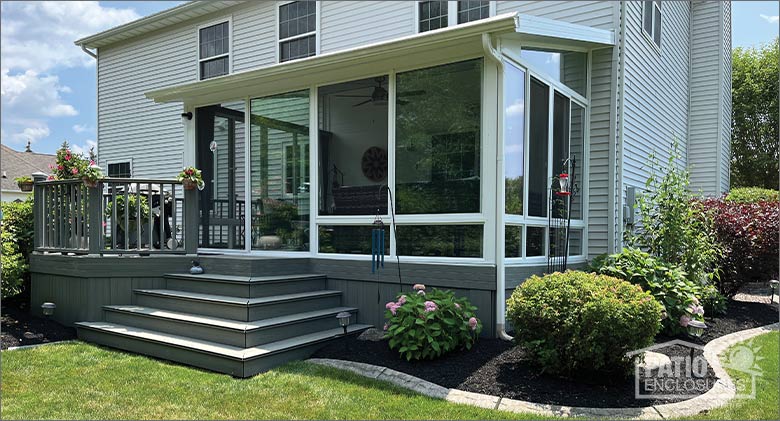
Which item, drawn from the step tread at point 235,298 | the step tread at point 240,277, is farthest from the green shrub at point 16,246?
the step tread at point 240,277

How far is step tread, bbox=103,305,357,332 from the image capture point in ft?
15.6

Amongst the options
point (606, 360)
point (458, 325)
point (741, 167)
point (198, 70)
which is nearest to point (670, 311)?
point (606, 360)

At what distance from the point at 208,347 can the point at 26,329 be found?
8.53 feet

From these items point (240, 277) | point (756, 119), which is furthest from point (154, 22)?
point (756, 119)

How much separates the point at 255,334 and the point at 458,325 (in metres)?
1.79

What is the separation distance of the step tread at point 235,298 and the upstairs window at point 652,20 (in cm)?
573

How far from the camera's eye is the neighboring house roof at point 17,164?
822 inches

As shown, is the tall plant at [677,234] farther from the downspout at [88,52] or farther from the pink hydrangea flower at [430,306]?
the downspout at [88,52]

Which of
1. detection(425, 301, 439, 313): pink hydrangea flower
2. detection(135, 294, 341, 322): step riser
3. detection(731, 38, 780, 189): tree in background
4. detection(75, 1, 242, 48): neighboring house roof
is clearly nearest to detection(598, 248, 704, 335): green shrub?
detection(425, 301, 439, 313): pink hydrangea flower

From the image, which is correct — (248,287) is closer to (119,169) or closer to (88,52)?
(119,169)

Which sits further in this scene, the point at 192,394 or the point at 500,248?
the point at 500,248

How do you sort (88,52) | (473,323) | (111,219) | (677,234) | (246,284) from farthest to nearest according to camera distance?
1. (88,52)
2. (111,219)
3. (677,234)
4. (246,284)
5. (473,323)

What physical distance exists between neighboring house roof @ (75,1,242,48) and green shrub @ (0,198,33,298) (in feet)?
18.4

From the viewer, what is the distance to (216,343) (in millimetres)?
4793
